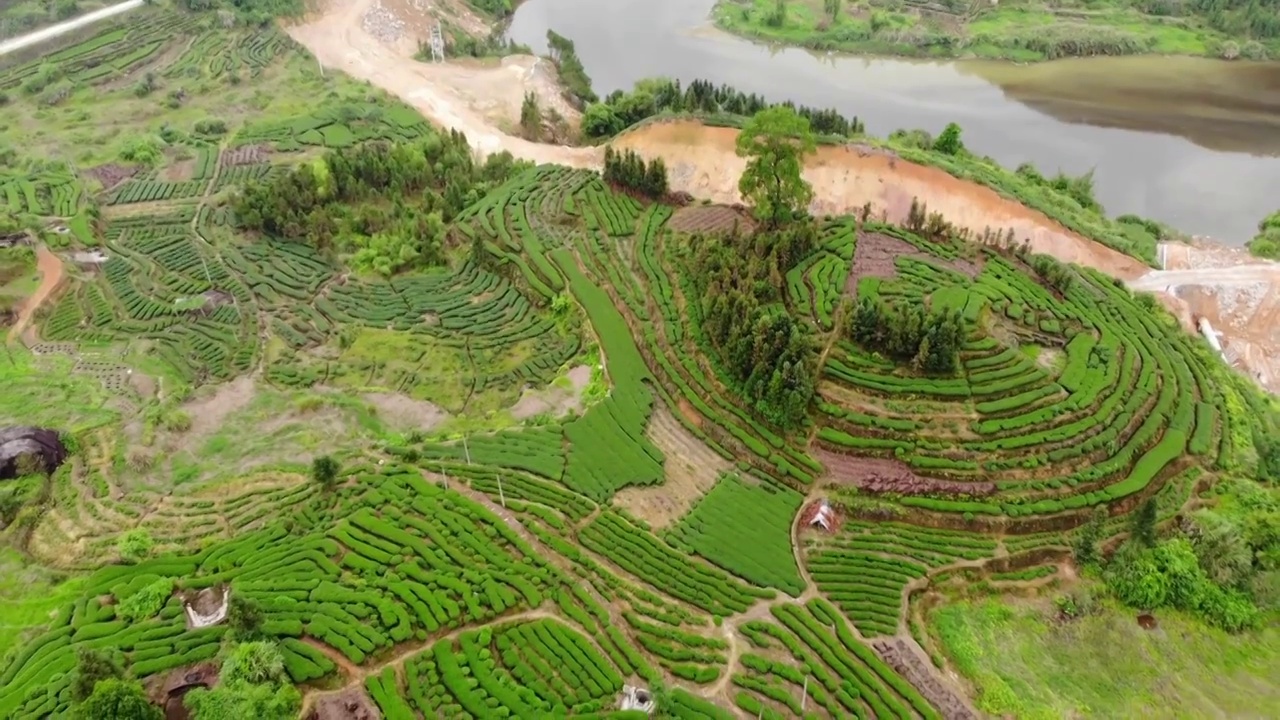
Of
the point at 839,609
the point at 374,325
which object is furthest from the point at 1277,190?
the point at 374,325

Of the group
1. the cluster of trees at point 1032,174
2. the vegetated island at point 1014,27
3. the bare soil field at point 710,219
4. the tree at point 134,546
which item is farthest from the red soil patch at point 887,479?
the vegetated island at point 1014,27

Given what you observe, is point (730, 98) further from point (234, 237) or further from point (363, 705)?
point (363, 705)

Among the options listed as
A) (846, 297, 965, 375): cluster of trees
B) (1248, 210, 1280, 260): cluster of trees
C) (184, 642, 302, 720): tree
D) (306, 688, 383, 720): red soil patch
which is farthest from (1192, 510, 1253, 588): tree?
(184, 642, 302, 720): tree

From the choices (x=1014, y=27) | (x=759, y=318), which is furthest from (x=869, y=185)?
(x=1014, y=27)

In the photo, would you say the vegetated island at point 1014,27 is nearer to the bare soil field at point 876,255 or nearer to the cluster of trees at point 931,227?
the cluster of trees at point 931,227

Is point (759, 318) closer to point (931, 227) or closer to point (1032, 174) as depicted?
point (931, 227)
